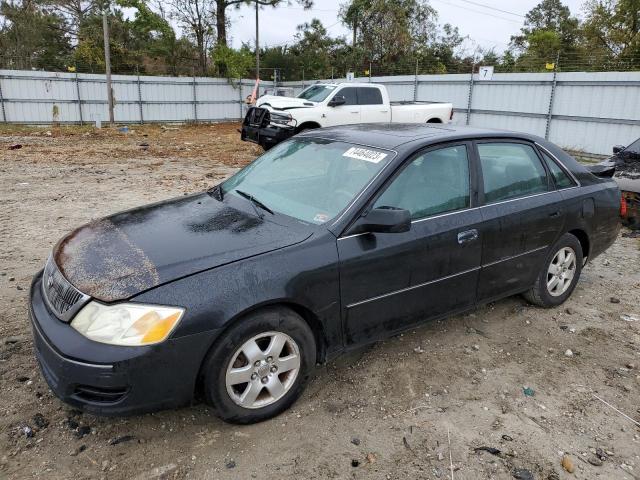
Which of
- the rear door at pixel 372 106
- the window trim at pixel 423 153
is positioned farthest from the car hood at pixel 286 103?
the window trim at pixel 423 153

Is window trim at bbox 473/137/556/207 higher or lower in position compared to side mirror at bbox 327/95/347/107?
lower

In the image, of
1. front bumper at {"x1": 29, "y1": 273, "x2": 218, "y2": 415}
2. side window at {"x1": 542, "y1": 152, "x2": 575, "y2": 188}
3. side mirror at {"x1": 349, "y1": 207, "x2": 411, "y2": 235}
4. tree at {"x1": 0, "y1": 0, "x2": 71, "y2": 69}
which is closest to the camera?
front bumper at {"x1": 29, "y1": 273, "x2": 218, "y2": 415}

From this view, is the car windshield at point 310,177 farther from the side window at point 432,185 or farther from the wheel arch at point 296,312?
the wheel arch at point 296,312

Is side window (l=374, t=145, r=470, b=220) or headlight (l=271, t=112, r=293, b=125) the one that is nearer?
side window (l=374, t=145, r=470, b=220)

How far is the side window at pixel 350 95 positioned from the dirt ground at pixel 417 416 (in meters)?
9.59

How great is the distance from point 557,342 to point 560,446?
1.30m

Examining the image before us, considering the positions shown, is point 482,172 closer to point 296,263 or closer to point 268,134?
point 296,263

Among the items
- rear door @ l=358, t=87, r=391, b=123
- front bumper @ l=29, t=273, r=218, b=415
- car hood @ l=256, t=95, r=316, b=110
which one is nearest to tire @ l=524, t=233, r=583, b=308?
front bumper @ l=29, t=273, r=218, b=415

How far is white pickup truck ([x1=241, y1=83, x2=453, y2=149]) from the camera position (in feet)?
39.3

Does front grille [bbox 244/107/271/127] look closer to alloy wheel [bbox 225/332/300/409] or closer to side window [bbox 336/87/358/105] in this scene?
side window [bbox 336/87/358/105]

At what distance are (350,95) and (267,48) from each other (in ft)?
78.2

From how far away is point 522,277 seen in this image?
13.0 ft

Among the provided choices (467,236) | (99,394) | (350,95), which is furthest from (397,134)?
(350,95)

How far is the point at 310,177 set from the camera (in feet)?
11.6
